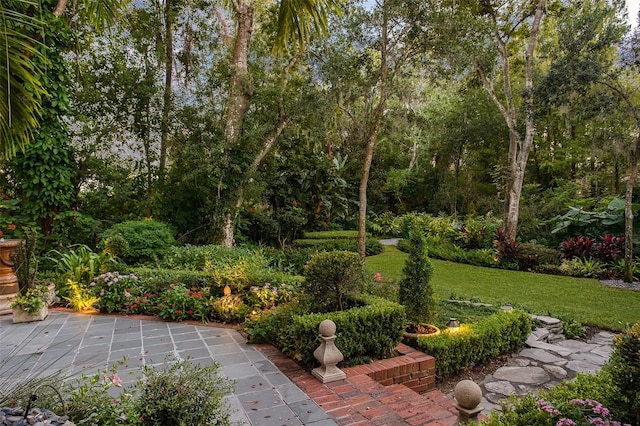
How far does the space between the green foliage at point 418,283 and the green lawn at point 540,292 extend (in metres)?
2.65

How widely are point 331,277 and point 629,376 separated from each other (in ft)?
8.68

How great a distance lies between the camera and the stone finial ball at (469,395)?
2.45 metres

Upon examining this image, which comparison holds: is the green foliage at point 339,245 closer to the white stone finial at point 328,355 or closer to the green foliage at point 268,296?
the green foliage at point 268,296

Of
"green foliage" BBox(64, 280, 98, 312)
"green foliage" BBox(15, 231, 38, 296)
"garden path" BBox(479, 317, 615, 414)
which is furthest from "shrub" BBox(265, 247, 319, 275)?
"garden path" BBox(479, 317, 615, 414)

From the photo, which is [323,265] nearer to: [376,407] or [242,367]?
[242,367]

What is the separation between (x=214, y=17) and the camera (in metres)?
11.6

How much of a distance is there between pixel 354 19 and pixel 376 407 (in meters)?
8.27

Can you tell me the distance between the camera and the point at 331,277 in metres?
4.28

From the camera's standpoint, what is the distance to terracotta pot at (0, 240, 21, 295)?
5.46 metres

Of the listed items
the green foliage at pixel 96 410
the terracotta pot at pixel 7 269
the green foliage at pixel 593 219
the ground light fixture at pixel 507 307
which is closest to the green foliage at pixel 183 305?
the terracotta pot at pixel 7 269

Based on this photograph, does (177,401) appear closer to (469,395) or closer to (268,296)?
(469,395)

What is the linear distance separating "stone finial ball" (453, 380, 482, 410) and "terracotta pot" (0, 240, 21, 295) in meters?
6.04

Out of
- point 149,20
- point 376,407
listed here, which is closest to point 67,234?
point 149,20

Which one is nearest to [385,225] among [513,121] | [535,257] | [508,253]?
[508,253]
